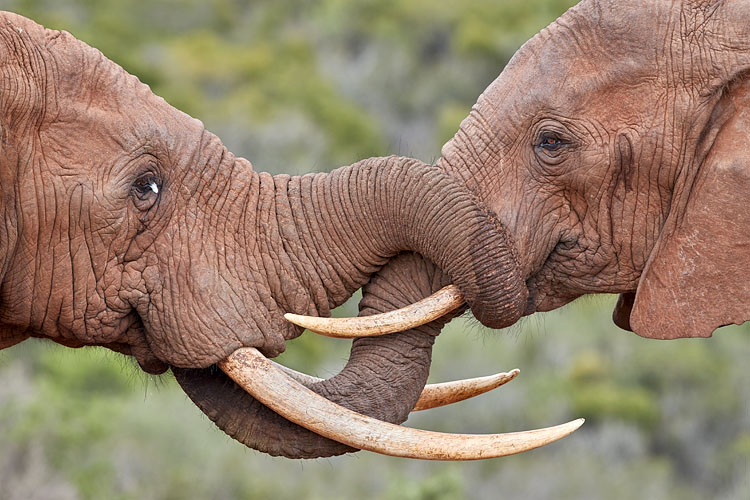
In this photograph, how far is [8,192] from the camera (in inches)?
233

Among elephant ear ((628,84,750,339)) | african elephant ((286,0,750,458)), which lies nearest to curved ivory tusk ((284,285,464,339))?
african elephant ((286,0,750,458))

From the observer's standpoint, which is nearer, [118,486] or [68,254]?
[68,254]

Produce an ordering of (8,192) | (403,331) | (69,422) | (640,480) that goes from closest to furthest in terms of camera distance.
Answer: (8,192) < (403,331) < (69,422) < (640,480)

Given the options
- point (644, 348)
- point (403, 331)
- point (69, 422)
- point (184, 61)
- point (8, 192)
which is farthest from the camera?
point (184, 61)

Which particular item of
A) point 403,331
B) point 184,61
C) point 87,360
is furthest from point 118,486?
point 184,61

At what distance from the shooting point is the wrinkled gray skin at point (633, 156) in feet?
20.9

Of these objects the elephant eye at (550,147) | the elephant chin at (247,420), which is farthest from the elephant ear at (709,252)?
the elephant chin at (247,420)

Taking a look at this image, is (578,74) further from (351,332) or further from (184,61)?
(184,61)

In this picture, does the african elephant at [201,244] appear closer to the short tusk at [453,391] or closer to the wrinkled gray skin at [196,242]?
the wrinkled gray skin at [196,242]

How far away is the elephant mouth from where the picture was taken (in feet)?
19.6

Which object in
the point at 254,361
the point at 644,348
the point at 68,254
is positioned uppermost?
the point at 68,254

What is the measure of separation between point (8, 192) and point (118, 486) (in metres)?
7.76

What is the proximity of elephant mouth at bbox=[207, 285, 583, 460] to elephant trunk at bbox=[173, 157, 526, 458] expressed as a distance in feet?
0.40

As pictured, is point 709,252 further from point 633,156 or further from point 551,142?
point 551,142
